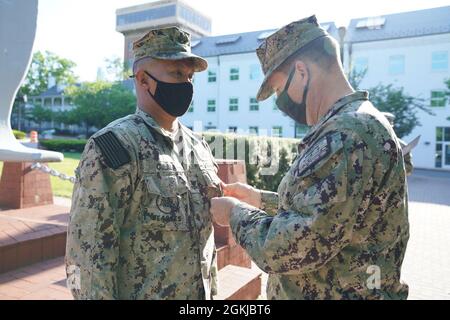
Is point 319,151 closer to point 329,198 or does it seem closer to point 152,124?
point 329,198

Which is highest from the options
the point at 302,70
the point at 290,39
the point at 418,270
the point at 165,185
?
the point at 290,39

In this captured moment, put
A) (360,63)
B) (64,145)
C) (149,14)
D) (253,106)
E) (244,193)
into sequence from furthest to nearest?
(149,14) < (253,106) < (360,63) < (64,145) < (244,193)

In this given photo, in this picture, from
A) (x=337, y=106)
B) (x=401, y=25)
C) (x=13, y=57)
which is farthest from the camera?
(x=401, y=25)

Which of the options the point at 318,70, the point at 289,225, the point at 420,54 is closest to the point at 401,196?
the point at 289,225

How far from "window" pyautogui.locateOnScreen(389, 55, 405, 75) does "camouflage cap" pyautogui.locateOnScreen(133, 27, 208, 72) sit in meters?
27.3

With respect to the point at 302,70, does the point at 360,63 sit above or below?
above

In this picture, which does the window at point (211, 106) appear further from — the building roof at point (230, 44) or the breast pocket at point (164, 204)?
the breast pocket at point (164, 204)

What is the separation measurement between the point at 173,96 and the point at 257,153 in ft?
20.5

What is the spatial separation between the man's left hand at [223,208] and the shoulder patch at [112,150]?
0.47 metres

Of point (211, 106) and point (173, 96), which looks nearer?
point (173, 96)

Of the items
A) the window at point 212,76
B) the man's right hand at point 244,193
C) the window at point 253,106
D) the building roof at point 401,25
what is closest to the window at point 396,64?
the building roof at point 401,25

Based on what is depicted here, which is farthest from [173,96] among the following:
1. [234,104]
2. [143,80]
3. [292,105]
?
[234,104]

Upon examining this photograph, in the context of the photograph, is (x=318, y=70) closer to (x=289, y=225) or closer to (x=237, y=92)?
(x=289, y=225)

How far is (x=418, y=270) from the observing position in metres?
5.20
